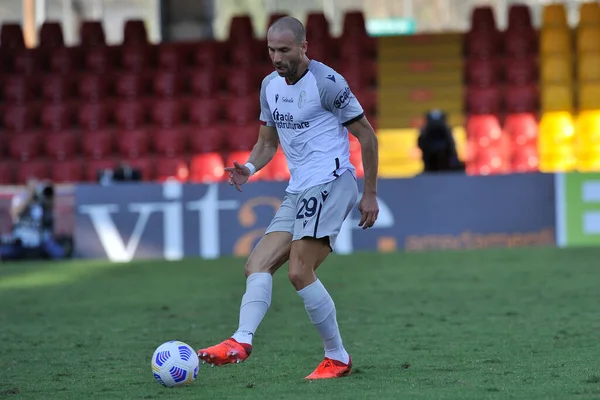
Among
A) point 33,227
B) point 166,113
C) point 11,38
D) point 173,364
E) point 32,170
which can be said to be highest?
point 11,38

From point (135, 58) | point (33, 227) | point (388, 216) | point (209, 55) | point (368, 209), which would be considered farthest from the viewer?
point (135, 58)

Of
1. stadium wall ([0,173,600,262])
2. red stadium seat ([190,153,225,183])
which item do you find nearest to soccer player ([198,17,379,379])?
stadium wall ([0,173,600,262])

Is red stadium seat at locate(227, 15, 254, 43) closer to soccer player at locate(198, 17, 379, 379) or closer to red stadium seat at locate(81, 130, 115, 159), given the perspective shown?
red stadium seat at locate(81, 130, 115, 159)

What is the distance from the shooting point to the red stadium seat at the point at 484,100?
19.7 metres

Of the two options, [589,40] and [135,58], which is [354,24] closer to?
[135,58]

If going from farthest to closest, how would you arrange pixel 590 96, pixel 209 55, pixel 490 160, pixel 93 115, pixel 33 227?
1. pixel 209 55
2. pixel 93 115
3. pixel 590 96
4. pixel 490 160
5. pixel 33 227

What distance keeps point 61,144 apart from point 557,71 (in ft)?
28.9

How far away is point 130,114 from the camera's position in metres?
20.1

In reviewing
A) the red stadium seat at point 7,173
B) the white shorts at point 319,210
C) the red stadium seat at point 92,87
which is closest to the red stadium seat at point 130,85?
the red stadium seat at point 92,87

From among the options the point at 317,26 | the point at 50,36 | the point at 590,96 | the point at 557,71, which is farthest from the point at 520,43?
the point at 50,36

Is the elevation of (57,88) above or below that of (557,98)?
above

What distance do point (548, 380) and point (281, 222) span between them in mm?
1485

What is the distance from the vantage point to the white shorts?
213 inches

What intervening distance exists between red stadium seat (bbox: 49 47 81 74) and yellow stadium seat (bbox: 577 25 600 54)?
29.9ft
